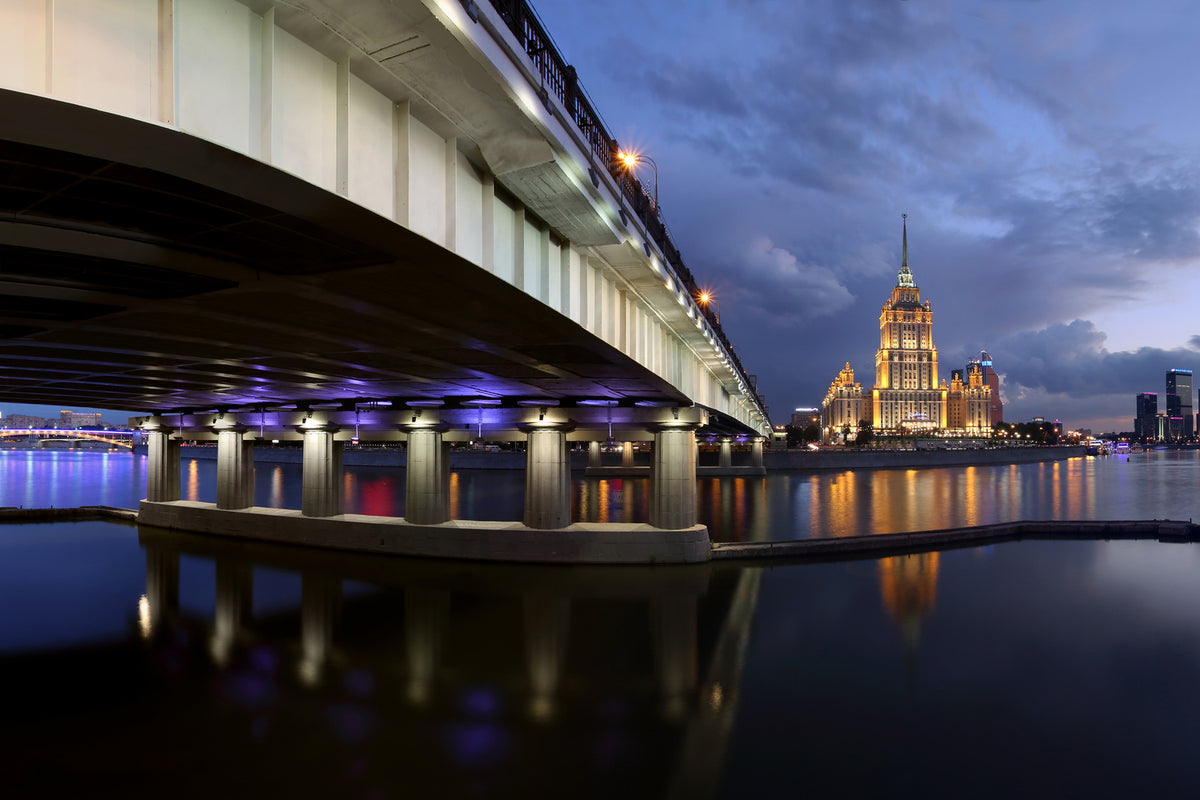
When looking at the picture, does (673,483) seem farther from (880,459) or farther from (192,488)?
(880,459)

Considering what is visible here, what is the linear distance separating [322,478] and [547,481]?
37.5 feet

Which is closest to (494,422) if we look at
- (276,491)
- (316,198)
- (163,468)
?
(316,198)

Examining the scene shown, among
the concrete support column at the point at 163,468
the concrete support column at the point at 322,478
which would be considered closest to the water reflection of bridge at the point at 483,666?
the concrete support column at the point at 322,478

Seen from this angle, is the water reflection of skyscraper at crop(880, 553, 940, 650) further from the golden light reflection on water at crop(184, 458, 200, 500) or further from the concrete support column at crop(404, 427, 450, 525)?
the golden light reflection on water at crop(184, 458, 200, 500)

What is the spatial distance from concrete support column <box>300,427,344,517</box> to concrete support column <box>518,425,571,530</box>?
31.8 ft

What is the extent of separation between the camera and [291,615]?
61.9 ft

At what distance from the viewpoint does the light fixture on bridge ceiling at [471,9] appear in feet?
18.9

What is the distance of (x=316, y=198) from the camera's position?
19.7ft

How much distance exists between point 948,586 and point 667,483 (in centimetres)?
1102

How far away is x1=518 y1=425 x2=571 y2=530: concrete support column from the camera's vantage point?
24641mm

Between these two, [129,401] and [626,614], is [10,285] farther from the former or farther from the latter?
[129,401]

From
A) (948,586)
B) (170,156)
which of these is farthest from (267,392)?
(948,586)

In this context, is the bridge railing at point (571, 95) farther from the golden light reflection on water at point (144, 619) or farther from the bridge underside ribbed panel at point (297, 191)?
the golden light reflection on water at point (144, 619)

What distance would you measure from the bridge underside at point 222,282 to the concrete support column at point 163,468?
17862mm
